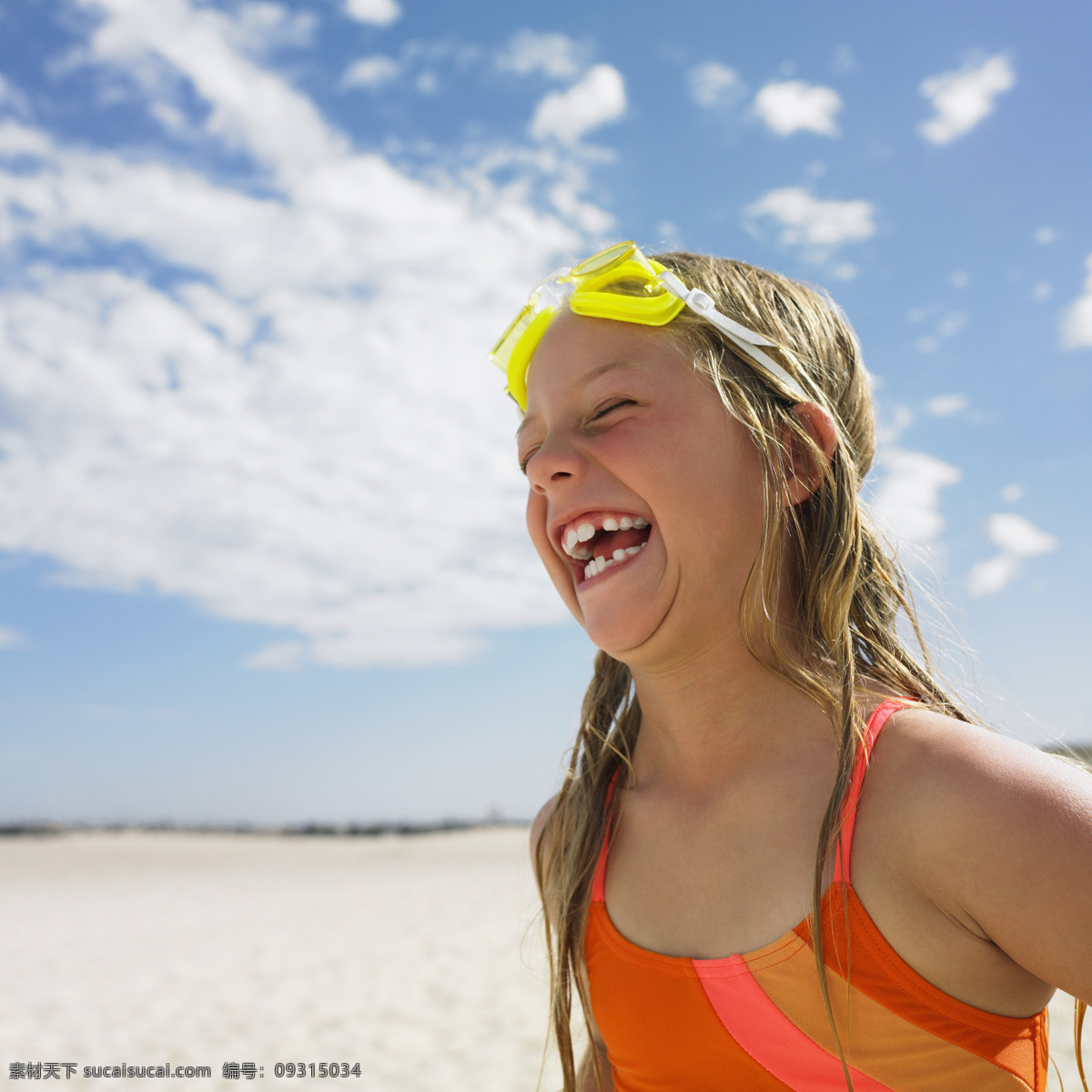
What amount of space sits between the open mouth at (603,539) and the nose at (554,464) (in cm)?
11

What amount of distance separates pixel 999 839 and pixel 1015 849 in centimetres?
3

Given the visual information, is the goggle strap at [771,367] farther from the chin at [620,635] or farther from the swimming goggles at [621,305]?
the chin at [620,635]

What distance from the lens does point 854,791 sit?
160 cm

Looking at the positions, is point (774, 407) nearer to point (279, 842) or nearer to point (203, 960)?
point (203, 960)

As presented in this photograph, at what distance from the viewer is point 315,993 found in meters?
7.47

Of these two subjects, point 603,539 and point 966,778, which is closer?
point 966,778

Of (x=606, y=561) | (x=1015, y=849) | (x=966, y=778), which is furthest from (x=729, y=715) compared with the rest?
(x=1015, y=849)

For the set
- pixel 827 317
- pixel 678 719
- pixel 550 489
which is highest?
pixel 827 317

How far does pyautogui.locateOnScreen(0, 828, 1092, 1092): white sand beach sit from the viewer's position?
5840 millimetres

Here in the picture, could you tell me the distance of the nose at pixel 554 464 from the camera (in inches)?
76.9

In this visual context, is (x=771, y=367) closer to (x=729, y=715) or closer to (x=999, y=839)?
(x=729, y=715)

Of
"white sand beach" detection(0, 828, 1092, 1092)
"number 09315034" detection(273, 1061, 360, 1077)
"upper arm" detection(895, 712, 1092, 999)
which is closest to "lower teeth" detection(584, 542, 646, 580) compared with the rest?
"upper arm" detection(895, 712, 1092, 999)

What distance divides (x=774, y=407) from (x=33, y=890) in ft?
59.6

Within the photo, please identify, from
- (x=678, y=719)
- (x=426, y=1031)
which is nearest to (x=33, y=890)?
(x=426, y=1031)
